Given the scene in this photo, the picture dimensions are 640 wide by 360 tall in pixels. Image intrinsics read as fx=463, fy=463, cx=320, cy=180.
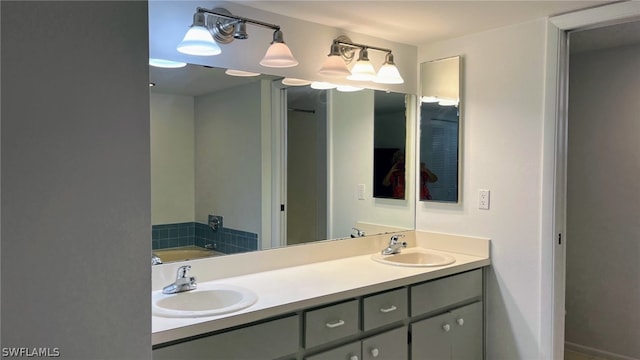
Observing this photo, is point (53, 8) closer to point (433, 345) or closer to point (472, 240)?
point (433, 345)

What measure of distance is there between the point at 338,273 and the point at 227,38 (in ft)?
4.02

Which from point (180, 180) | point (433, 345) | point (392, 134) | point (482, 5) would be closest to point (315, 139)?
point (392, 134)

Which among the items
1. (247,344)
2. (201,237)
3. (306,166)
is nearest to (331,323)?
(247,344)

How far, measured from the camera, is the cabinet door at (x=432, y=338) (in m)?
2.24

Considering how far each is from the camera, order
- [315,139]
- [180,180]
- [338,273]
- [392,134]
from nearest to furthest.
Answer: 1. [180,180]
2. [338,273]
3. [315,139]
4. [392,134]

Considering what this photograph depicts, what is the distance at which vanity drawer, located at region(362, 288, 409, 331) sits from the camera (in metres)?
2.02

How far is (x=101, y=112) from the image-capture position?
2.40ft

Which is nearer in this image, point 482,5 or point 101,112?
point 101,112

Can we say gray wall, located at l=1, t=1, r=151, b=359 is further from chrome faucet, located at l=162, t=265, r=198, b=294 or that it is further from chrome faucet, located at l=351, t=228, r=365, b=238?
chrome faucet, located at l=351, t=228, r=365, b=238

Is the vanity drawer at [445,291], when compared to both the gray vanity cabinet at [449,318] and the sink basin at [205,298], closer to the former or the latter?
the gray vanity cabinet at [449,318]

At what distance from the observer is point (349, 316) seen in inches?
76.7

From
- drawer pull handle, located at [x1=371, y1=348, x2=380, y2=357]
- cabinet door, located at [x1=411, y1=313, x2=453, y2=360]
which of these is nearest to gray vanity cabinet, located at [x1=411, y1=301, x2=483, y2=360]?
cabinet door, located at [x1=411, y1=313, x2=453, y2=360]

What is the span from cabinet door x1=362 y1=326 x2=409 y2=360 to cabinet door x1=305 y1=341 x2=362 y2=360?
44 mm

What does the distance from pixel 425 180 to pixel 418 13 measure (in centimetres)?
109
